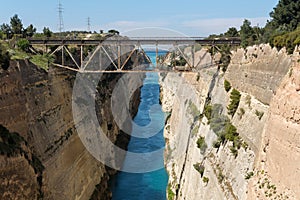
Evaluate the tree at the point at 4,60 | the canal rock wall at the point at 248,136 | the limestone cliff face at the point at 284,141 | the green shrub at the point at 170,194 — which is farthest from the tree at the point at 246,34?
the tree at the point at 4,60

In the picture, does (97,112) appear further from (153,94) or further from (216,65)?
(153,94)

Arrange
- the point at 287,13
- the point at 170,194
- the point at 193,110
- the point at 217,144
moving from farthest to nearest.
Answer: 1. the point at 193,110
2. the point at 170,194
3. the point at 287,13
4. the point at 217,144

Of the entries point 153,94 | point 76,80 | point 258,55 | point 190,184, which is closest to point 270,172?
point 258,55

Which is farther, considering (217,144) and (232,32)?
(232,32)

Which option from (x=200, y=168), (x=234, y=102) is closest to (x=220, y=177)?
(x=200, y=168)

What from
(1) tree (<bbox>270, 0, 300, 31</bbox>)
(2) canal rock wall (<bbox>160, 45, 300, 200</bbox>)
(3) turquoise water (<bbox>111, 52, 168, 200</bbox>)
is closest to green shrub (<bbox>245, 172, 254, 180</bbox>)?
(2) canal rock wall (<bbox>160, 45, 300, 200</bbox>)

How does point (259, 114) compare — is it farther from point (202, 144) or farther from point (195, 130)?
point (195, 130)

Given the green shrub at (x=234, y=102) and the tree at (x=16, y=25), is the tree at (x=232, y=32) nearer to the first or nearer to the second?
the green shrub at (x=234, y=102)

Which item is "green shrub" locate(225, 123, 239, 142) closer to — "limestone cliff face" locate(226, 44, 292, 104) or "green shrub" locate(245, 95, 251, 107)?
"green shrub" locate(245, 95, 251, 107)
